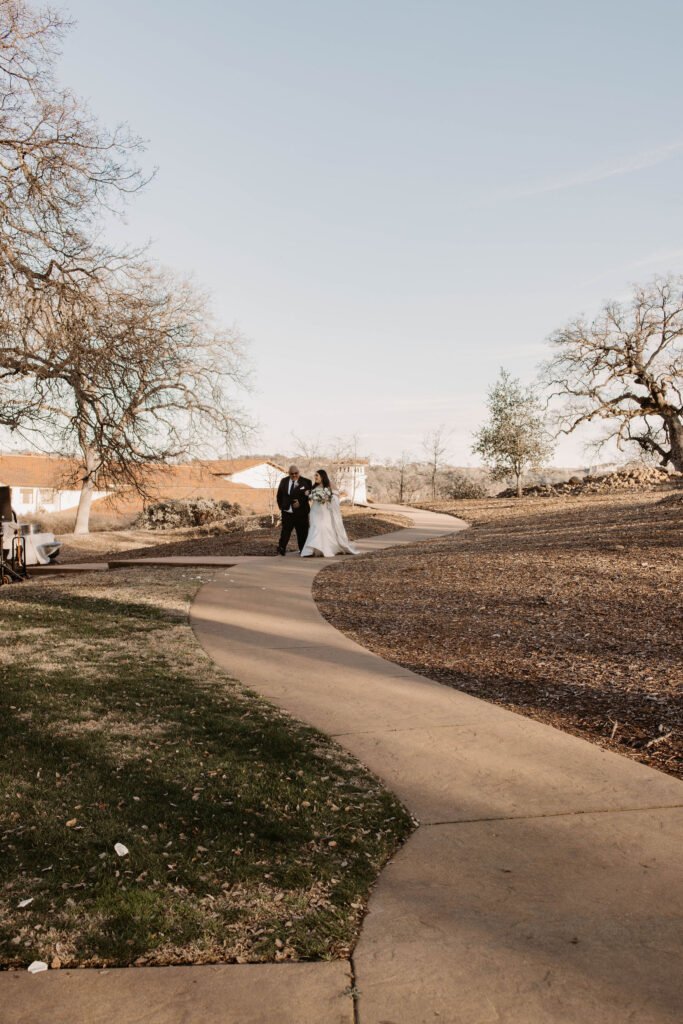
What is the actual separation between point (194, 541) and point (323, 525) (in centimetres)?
670

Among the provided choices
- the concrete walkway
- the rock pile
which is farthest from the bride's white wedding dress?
the rock pile

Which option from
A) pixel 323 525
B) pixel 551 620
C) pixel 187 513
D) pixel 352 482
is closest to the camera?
pixel 551 620

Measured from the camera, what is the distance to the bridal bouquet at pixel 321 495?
50.4ft

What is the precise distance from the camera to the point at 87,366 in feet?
30.2

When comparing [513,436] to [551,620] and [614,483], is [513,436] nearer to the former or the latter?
[614,483]

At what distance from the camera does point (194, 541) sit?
21125 mm

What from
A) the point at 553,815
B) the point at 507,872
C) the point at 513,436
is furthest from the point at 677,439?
the point at 507,872

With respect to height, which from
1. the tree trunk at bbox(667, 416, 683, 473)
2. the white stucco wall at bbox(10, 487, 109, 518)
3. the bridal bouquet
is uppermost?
the tree trunk at bbox(667, 416, 683, 473)

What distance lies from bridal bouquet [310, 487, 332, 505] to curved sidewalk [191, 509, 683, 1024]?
30.3 feet

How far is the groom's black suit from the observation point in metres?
15.4

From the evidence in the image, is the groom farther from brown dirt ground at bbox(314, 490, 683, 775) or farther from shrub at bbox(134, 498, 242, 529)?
shrub at bbox(134, 498, 242, 529)

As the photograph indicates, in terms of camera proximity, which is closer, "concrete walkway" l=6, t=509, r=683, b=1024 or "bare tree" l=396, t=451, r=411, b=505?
"concrete walkway" l=6, t=509, r=683, b=1024

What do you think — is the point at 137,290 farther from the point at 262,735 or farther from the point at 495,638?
the point at 262,735

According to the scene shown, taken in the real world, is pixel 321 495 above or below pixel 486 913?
above
